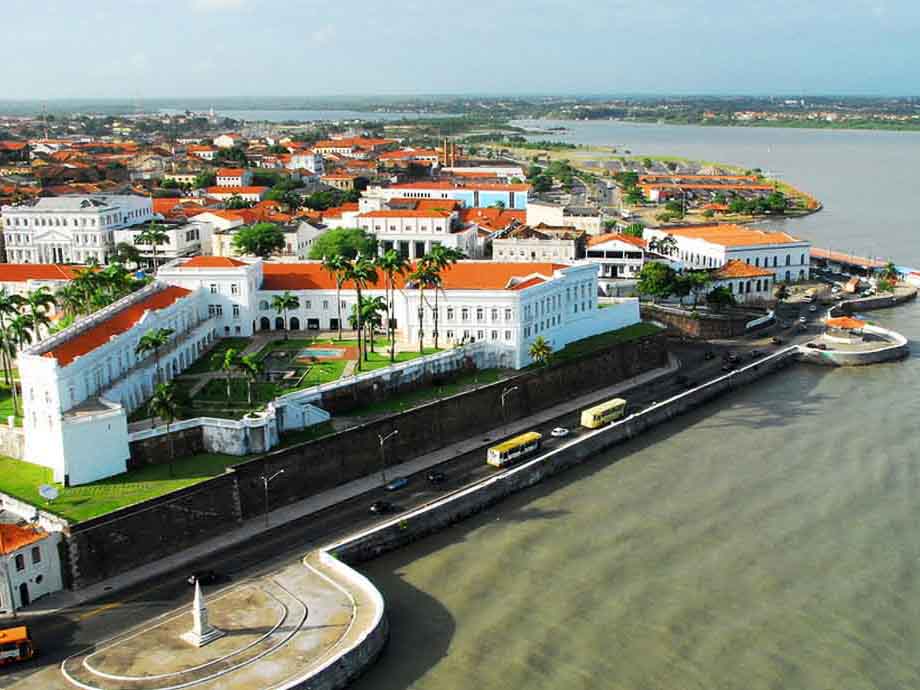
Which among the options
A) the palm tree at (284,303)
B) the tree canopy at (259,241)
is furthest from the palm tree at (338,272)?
the tree canopy at (259,241)

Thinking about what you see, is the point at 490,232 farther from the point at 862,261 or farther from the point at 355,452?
the point at 355,452

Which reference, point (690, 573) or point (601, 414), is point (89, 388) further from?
point (690, 573)

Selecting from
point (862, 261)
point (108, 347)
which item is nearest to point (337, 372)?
point (108, 347)

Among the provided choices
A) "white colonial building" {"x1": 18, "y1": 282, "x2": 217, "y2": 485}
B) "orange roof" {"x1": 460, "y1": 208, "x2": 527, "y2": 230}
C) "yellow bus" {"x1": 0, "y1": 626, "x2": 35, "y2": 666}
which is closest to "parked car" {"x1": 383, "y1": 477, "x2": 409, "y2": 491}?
"white colonial building" {"x1": 18, "y1": 282, "x2": 217, "y2": 485}

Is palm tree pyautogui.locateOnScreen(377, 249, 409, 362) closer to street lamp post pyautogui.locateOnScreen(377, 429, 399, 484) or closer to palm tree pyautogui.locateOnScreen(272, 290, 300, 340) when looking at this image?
palm tree pyautogui.locateOnScreen(272, 290, 300, 340)

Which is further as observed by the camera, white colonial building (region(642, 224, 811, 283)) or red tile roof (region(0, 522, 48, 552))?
white colonial building (region(642, 224, 811, 283))

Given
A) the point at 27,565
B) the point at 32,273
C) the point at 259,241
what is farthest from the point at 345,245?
the point at 27,565
